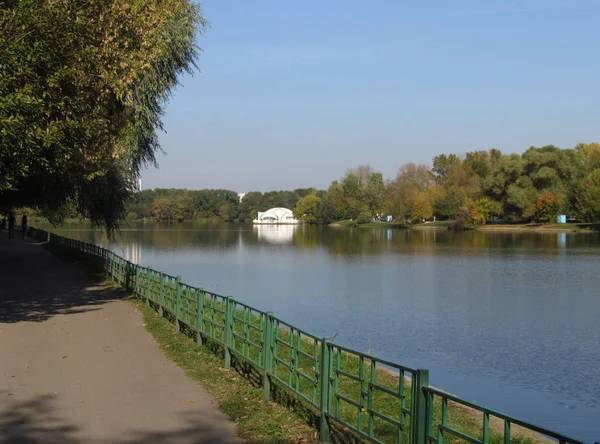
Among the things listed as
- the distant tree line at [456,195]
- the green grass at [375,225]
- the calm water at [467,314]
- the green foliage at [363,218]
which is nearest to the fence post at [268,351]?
the calm water at [467,314]

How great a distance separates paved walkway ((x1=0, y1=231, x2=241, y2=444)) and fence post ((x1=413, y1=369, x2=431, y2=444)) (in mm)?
1916

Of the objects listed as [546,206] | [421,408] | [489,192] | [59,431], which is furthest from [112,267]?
[489,192]

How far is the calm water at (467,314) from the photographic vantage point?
11.9m

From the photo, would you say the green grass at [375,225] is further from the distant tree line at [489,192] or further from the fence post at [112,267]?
the fence post at [112,267]

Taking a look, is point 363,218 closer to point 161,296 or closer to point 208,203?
point 208,203

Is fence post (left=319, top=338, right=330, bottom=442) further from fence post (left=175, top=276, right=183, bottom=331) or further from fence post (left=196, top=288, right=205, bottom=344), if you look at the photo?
fence post (left=175, top=276, right=183, bottom=331)

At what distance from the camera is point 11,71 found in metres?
10.7

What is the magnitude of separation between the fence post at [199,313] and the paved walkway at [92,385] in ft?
2.17


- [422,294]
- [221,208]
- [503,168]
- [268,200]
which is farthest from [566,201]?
[268,200]

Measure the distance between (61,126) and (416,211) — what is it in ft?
334

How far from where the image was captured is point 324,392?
612cm

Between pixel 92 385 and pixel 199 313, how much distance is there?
8.74 ft

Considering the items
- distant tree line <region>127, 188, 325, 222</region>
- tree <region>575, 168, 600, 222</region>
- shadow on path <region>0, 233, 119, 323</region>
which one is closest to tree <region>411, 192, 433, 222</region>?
tree <region>575, 168, 600, 222</region>

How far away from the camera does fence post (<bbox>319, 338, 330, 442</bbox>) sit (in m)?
6.07
